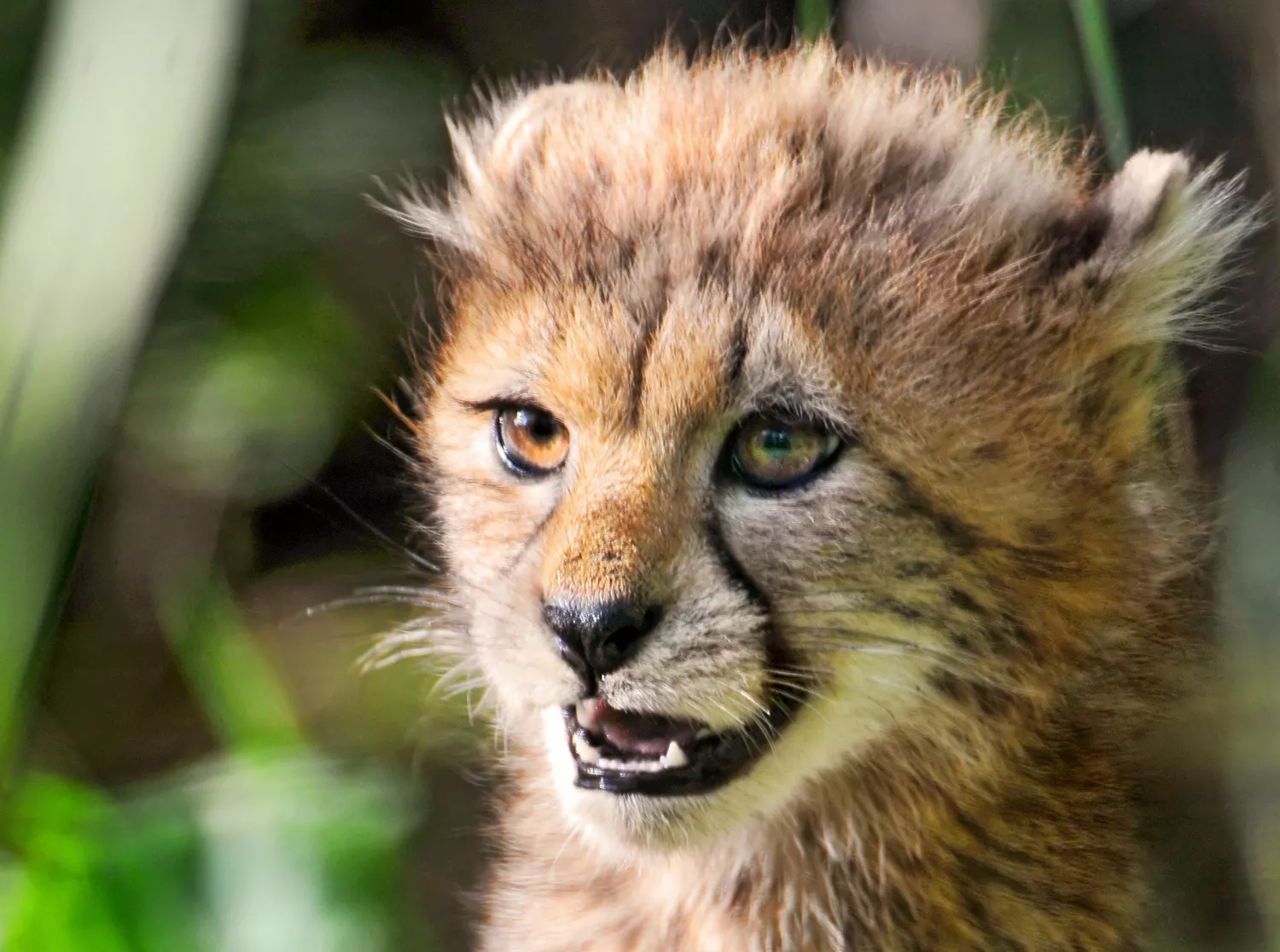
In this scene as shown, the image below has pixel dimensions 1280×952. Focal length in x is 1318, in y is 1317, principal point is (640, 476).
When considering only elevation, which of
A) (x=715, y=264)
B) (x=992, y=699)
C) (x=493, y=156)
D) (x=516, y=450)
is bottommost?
(x=992, y=699)

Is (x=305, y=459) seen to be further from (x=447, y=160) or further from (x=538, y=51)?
(x=538, y=51)

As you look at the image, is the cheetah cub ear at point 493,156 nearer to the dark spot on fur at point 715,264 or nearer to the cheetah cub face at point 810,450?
the cheetah cub face at point 810,450

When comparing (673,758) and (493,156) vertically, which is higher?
(493,156)

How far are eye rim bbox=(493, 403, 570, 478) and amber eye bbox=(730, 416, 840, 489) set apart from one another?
149 mm

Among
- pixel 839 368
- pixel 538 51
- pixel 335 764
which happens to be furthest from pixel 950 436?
pixel 335 764

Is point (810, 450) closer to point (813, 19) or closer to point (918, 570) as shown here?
point (918, 570)

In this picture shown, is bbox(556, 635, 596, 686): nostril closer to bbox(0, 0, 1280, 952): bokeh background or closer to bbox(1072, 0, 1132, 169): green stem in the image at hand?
bbox(0, 0, 1280, 952): bokeh background

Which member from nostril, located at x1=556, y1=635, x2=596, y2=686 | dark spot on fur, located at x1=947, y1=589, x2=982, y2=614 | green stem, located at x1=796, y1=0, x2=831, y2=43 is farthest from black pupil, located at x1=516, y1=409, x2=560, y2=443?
green stem, located at x1=796, y1=0, x2=831, y2=43

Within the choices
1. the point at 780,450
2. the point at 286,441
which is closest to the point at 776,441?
the point at 780,450

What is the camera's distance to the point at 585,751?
37.2 inches

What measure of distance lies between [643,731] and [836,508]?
8.3 inches

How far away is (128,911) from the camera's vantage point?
1.29 meters

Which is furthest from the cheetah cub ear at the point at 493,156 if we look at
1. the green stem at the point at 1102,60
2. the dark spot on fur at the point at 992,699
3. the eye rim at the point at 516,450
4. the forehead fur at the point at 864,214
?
the dark spot on fur at the point at 992,699

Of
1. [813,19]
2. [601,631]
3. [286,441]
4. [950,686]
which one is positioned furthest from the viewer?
[286,441]
